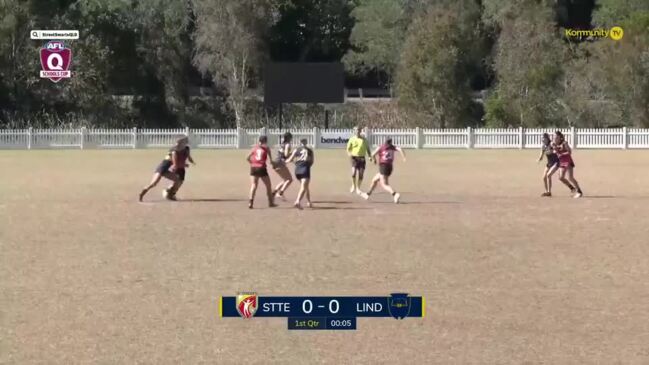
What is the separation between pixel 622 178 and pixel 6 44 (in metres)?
40.6

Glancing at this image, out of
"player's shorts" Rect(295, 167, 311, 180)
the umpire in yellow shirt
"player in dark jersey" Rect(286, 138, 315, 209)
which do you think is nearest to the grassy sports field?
"player in dark jersey" Rect(286, 138, 315, 209)

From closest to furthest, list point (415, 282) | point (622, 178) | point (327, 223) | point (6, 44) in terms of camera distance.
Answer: point (415, 282) < point (327, 223) < point (622, 178) < point (6, 44)

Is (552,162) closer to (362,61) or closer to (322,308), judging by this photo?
(322,308)

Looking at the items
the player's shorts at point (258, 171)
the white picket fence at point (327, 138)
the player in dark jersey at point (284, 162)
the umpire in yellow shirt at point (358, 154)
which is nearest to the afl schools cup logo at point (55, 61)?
the white picket fence at point (327, 138)

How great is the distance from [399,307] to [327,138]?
46773 mm

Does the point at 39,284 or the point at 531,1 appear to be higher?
the point at 531,1

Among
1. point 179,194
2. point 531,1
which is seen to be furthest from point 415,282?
point 531,1

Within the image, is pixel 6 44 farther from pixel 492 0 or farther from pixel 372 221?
pixel 372 221

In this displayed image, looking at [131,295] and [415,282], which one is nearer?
[131,295]

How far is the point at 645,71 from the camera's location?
193 feet

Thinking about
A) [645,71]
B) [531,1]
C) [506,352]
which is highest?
[531,1]

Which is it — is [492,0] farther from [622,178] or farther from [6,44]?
[622,178]

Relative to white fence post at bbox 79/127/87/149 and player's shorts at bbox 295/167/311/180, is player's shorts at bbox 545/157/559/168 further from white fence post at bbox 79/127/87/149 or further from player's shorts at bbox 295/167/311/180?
white fence post at bbox 79/127/87/149

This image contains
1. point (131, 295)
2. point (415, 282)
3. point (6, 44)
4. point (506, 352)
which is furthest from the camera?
point (6, 44)
